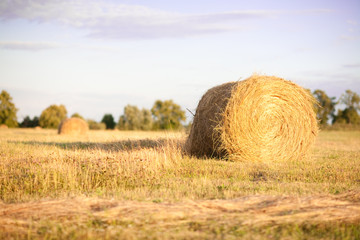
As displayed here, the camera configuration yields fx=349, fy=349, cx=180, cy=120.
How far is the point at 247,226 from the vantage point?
4.55m

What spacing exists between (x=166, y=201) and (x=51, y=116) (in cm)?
5278

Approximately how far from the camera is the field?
4.45m

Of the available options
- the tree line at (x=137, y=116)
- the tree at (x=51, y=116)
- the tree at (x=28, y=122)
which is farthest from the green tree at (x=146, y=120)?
the tree at (x=28, y=122)

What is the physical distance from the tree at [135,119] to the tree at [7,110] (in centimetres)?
1638

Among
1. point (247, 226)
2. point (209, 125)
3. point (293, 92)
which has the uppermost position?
point (293, 92)

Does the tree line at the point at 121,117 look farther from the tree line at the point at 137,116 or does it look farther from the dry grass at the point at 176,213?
the dry grass at the point at 176,213

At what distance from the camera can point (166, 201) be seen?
18.4 feet

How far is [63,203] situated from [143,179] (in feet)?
8.16

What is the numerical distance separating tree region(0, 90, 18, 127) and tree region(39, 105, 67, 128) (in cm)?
416

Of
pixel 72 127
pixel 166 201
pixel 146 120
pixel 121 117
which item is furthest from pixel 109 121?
pixel 166 201

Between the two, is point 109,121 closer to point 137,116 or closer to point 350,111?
point 137,116

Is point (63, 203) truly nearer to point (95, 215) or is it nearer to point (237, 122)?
point (95, 215)

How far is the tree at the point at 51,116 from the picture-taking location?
2079 inches

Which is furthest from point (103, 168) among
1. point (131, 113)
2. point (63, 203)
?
point (131, 113)
